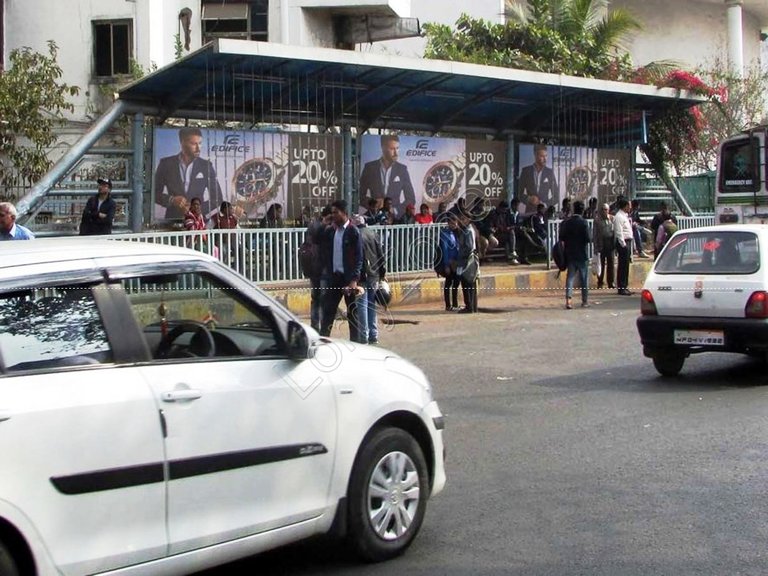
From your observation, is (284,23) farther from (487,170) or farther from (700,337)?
(700,337)

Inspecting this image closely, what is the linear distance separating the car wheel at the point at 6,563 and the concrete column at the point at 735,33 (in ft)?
125

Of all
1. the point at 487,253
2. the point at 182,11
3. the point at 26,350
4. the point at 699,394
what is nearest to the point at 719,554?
the point at 26,350

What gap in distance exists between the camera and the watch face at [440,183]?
21.1 m

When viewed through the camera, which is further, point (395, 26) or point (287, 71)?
point (395, 26)

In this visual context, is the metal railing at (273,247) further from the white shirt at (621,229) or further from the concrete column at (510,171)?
the concrete column at (510,171)

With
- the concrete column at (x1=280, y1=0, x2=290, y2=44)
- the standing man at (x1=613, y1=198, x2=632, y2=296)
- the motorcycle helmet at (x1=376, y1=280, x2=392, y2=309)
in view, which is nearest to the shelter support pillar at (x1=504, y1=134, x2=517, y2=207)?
the standing man at (x1=613, y1=198, x2=632, y2=296)

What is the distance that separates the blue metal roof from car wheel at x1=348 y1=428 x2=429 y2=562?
415 inches

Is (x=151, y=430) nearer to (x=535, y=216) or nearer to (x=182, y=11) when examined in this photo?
(x=535, y=216)

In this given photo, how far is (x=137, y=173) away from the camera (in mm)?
16672

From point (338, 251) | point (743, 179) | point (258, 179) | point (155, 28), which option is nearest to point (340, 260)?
point (338, 251)

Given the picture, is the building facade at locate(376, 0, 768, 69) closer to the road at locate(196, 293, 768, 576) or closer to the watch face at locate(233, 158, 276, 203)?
the watch face at locate(233, 158, 276, 203)

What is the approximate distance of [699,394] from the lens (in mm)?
9805

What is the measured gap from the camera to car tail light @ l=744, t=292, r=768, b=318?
10039 millimetres

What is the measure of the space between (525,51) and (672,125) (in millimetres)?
4778
